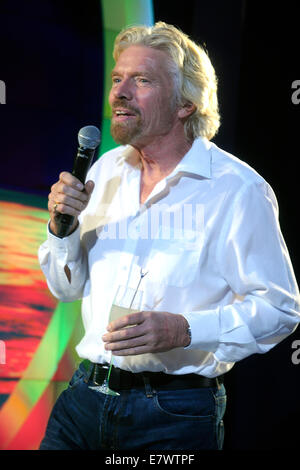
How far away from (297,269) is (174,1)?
3.95ft

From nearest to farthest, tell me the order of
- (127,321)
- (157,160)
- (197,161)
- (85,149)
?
(127,321)
(85,149)
(197,161)
(157,160)

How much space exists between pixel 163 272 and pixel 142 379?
11.4 inches

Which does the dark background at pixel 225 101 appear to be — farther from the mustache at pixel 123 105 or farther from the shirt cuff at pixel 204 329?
the shirt cuff at pixel 204 329

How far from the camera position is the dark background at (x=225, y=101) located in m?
2.25

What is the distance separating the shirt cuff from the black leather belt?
0.38ft

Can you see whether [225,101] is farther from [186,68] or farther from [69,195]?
[69,195]

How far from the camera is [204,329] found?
1.59m

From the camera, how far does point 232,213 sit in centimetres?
171

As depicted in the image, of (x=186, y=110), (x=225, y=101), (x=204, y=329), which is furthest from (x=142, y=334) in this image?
(x=225, y=101)

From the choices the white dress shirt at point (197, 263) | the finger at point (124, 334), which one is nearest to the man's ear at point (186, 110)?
the white dress shirt at point (197, 263)

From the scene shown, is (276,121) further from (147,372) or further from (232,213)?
(147,372)

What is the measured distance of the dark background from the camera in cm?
225

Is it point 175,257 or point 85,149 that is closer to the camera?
point 85,149
